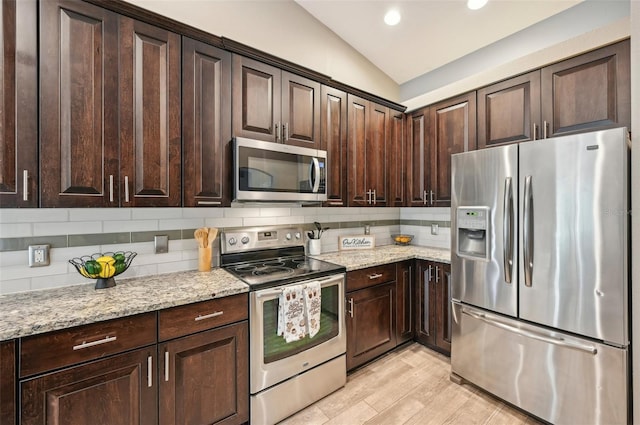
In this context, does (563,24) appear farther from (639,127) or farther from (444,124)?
(639,127)

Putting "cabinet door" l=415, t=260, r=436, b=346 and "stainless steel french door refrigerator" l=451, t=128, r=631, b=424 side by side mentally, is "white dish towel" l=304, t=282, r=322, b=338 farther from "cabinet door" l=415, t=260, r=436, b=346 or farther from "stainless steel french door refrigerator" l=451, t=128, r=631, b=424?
"cabinet door" l=415, t=260, r=436, b=346

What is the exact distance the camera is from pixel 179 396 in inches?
58.1

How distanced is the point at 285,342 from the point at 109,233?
137 centimetres

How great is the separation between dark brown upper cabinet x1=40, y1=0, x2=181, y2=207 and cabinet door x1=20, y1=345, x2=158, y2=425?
0.81 metres

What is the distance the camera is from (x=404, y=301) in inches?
107

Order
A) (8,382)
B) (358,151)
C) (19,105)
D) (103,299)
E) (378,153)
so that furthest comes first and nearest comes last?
(378,153)
(358,151)
(103,299)
(19,105)
(8,382)

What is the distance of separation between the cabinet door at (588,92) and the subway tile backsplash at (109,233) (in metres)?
2.18

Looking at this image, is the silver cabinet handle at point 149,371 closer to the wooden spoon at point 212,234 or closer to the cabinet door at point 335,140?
the wooden spoon at point 212,234

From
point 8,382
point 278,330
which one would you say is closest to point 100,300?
point 8,382

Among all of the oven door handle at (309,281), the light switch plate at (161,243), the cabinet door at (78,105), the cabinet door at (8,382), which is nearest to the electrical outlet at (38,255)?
the cabinet door at (78,105)

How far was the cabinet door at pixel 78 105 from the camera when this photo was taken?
4.50 ft

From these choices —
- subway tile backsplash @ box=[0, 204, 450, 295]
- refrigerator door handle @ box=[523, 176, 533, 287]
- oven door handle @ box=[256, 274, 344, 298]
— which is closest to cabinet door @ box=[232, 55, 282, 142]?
subway tile backsplash @ box=[0, 204, 450, 295]

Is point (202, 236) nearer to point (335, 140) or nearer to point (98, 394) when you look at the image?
point (98, 394)

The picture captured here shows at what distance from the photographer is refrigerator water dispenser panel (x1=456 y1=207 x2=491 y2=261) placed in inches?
77.8
